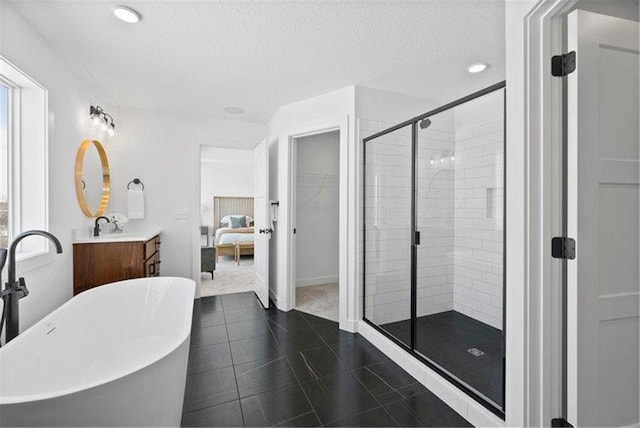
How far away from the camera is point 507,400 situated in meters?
1.34

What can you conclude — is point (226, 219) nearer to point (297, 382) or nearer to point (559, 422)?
point (297, 382)

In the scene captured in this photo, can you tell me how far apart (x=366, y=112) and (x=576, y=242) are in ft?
6.76

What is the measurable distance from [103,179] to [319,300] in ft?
9.30

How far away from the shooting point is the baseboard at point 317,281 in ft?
14.0

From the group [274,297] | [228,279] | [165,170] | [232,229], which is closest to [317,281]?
[274,297]

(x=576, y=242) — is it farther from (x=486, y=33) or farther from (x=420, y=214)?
(x=486, y=33)

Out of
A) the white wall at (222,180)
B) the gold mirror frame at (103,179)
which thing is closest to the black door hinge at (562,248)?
the gold mirror frame at (103,179)

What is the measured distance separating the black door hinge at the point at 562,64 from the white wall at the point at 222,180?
6.80m

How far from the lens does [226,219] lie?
7.37m

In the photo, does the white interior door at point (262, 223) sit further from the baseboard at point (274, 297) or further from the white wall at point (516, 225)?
the white wall at point (516, 225)

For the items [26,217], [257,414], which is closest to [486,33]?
[257,414]

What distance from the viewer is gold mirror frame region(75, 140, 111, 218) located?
2539mm

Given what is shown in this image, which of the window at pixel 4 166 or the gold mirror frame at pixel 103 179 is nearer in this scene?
the window at pixel 4 166

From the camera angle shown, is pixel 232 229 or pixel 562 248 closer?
pixel 562 248
